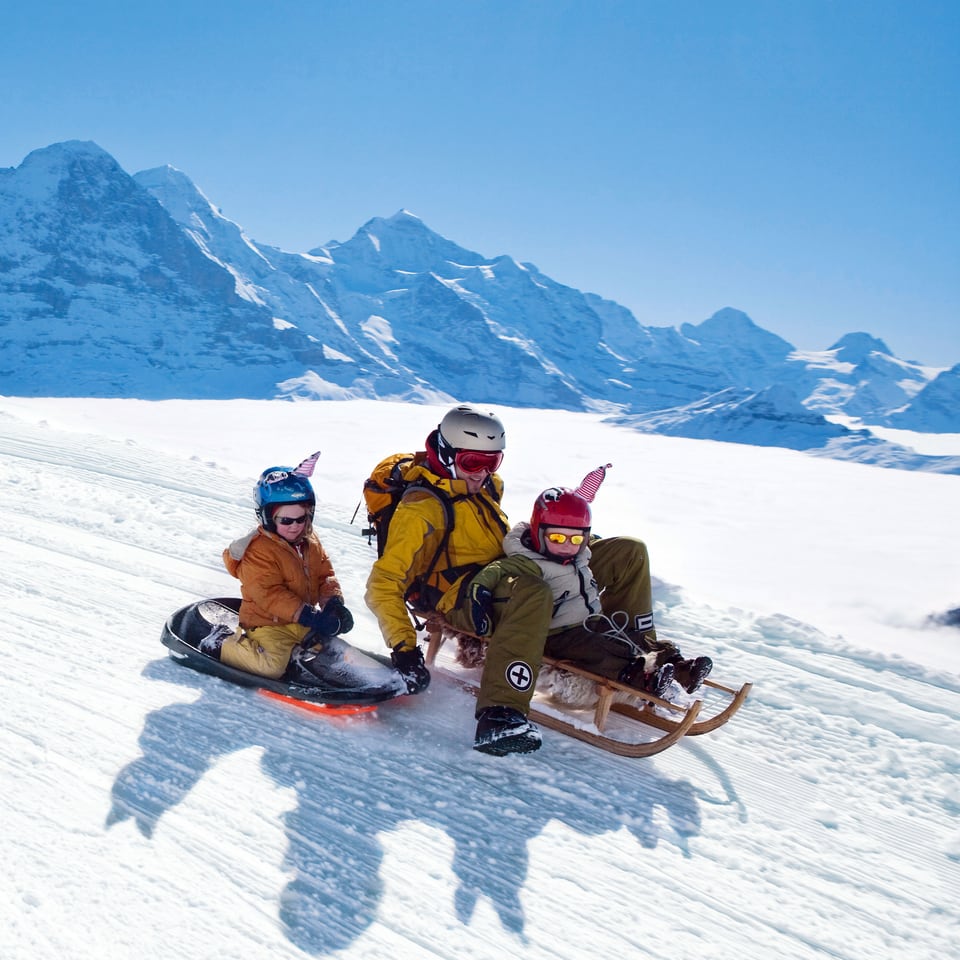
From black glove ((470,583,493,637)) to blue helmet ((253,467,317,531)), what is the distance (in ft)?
3.16

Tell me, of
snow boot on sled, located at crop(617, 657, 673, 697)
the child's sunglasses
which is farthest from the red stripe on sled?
snow boot on sled, located at crop(617, 657, 673, 697)

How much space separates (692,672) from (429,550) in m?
1.53

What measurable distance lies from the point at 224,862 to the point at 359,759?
0.82m

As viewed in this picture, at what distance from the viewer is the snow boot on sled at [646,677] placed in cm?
354

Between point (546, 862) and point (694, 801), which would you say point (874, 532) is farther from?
point (546, 862)

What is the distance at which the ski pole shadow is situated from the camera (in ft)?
8.52

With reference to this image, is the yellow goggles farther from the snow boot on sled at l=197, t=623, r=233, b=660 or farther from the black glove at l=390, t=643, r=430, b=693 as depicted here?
the snow boot on sled at l=197, t=623, r=233, b=660

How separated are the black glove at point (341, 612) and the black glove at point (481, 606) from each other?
2.19 feet

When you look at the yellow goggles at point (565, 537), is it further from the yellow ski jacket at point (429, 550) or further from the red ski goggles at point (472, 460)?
the red ski goggles at point (472, 460)

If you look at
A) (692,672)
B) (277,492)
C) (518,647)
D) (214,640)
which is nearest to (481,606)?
(518,647)

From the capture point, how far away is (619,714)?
4000 millimetres

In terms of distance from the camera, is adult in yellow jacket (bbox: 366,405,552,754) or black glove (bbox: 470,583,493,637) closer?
adult in yellow jacket (bbox: 366,405,552,754)

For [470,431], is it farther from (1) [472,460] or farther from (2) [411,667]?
(2) [411,667]

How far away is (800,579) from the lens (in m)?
8.68
